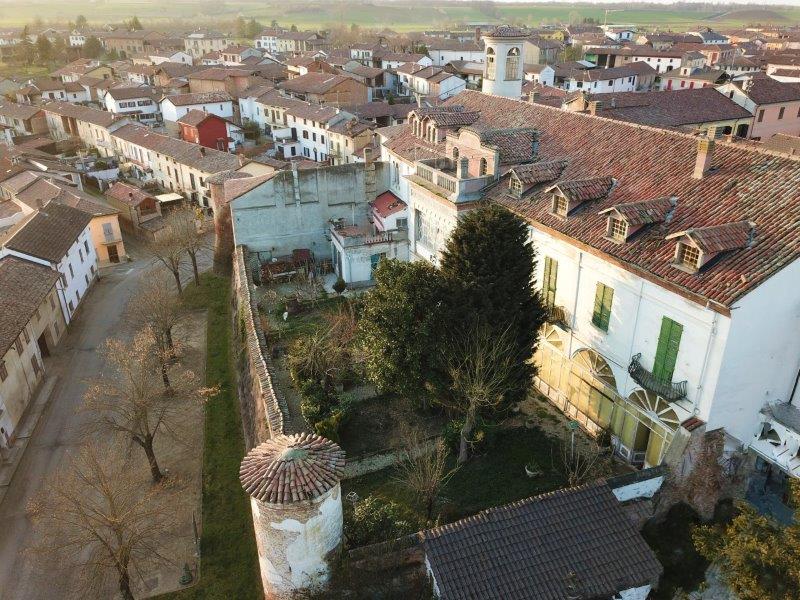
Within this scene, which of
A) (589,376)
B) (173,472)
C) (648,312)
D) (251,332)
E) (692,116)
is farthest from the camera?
(692,116)

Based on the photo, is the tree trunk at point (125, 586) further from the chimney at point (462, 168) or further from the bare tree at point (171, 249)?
the bare tree at point (171, 249)

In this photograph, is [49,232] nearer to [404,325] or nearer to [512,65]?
[404,325]

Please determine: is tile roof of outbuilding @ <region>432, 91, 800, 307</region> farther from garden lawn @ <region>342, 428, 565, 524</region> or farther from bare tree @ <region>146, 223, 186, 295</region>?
bare tree @ <region>146, 223, 186, 295</region>

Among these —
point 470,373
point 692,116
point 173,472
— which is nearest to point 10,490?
point 173,472

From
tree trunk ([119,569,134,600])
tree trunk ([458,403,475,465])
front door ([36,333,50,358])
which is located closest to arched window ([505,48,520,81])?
tree trunk ([458,403,475,465])

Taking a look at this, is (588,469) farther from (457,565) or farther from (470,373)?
(457,565)

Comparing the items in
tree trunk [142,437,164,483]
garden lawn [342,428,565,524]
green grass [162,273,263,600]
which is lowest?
green grass [162,273,263,600]

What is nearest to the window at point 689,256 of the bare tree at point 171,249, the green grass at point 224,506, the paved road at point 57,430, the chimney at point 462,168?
the chimney at point 462,168

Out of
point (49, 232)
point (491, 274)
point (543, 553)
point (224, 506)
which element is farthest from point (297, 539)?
point (49, 232)
